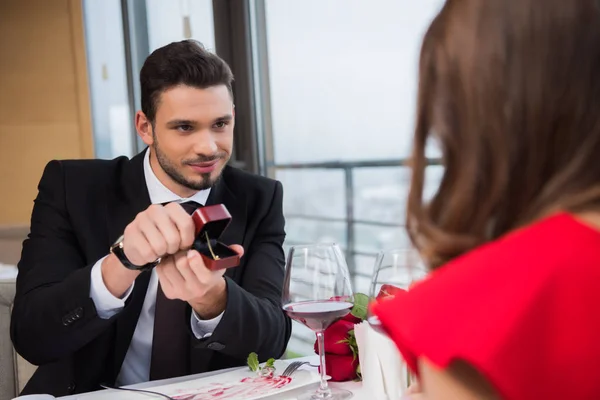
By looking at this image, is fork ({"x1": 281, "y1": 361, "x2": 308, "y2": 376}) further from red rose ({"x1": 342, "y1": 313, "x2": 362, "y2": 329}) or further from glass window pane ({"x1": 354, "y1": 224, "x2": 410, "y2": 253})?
glass window pane ({"x1": 354, "y1": 224, "x2": 410, "y2": 253})

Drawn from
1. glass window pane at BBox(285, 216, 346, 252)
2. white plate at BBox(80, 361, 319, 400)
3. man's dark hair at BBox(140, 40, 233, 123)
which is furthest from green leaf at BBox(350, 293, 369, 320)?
glass window pane at BBox(285, 216, 346, 252)

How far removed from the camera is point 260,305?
58.1 inches

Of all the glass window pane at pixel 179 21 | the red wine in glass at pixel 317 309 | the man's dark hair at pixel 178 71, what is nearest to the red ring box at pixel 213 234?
the red wine in glass at pixel 317 309

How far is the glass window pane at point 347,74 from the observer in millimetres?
4672

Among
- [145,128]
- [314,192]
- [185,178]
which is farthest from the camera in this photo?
[314,192]

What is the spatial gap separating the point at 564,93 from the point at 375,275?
0.45 m

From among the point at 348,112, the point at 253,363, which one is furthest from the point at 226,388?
the point at 348,112

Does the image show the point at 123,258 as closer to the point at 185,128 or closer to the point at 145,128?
the point at 185,128

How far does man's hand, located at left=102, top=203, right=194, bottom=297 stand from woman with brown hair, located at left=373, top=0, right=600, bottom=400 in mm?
589

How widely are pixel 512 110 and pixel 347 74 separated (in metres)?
4.45

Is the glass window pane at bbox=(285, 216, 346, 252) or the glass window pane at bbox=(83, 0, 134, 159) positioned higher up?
the glass window pane at bbox=(83, 0, 134, 159)

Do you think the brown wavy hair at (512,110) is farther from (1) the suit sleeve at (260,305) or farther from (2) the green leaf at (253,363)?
(1) the suit sleeve at (260,305)

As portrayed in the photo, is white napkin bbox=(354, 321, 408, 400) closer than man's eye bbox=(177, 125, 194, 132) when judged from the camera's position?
Yes

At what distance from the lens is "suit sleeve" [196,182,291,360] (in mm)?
1363
